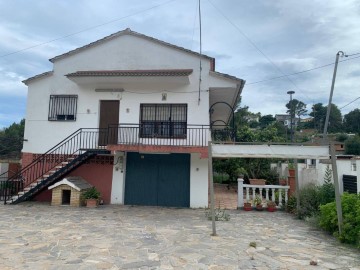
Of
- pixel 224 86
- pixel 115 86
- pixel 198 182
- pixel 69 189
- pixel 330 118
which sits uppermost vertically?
pixel 330 118

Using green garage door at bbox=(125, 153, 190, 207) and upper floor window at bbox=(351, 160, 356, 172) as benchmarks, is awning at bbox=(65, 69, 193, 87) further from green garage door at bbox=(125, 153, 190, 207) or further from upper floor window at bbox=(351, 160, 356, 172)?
upper floor window at bbox=(351, 160, 356, 172)

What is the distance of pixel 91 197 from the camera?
41.8 feet

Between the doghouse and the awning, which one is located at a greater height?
the awning

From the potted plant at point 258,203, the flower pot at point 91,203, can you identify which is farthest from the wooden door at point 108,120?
the potted plant at point 258,203

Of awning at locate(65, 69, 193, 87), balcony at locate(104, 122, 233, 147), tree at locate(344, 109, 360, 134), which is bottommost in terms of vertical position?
balcony at locate(104, 122, 233, 147)

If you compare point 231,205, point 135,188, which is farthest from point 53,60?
point 231,205

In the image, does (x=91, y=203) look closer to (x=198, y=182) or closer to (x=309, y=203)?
(x=198, y=182)

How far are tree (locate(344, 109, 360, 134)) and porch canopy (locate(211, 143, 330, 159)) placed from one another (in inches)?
2408

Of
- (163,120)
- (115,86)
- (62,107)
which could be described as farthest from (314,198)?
(62,107)

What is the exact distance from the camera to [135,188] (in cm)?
1372

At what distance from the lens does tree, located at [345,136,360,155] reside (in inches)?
1668

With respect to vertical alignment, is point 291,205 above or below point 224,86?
below

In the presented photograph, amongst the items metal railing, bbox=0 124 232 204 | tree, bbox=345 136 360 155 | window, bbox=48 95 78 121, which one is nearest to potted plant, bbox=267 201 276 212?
metal railing, bbox=0 124 232 204

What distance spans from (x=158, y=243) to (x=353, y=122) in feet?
223
